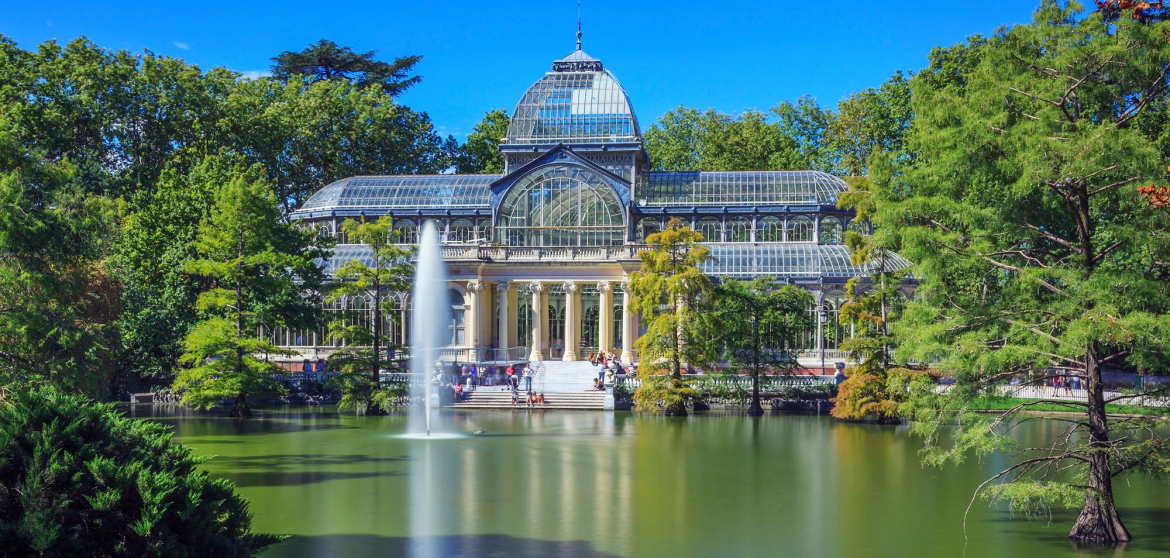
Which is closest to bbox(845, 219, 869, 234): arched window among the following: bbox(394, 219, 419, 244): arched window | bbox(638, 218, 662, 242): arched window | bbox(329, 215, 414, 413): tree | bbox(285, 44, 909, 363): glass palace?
bbox(285, 44, 909, 363): glass palace

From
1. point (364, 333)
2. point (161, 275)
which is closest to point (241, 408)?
point (364, 333)

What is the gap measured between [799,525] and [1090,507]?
592 cm

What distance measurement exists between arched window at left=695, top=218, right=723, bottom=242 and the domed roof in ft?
21.5

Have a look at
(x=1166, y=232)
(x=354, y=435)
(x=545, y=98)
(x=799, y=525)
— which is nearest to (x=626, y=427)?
(x=354, y=435)

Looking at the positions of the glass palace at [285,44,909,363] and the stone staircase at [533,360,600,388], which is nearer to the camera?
the stone staircase at [533,360,600,388]

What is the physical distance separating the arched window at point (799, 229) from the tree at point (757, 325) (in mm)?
11863

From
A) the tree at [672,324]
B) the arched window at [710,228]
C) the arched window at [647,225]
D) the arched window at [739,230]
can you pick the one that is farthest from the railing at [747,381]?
the arched window at [647,225]

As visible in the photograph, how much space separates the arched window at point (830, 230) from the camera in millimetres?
61125

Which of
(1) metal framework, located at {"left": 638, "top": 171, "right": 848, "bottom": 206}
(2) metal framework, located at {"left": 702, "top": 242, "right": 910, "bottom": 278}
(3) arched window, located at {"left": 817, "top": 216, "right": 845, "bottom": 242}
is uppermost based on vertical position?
(1) metal framework, located at {"left": 638, "top": 171, "right": 848, "bottom": 206}

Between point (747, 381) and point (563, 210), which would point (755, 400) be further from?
point (563, 210)

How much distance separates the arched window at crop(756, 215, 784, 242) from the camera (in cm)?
6138

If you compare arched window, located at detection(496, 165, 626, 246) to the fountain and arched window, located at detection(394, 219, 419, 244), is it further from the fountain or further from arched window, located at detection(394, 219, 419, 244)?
the fountain

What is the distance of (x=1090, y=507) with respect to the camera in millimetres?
21609

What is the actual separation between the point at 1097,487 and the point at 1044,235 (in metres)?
5.29
